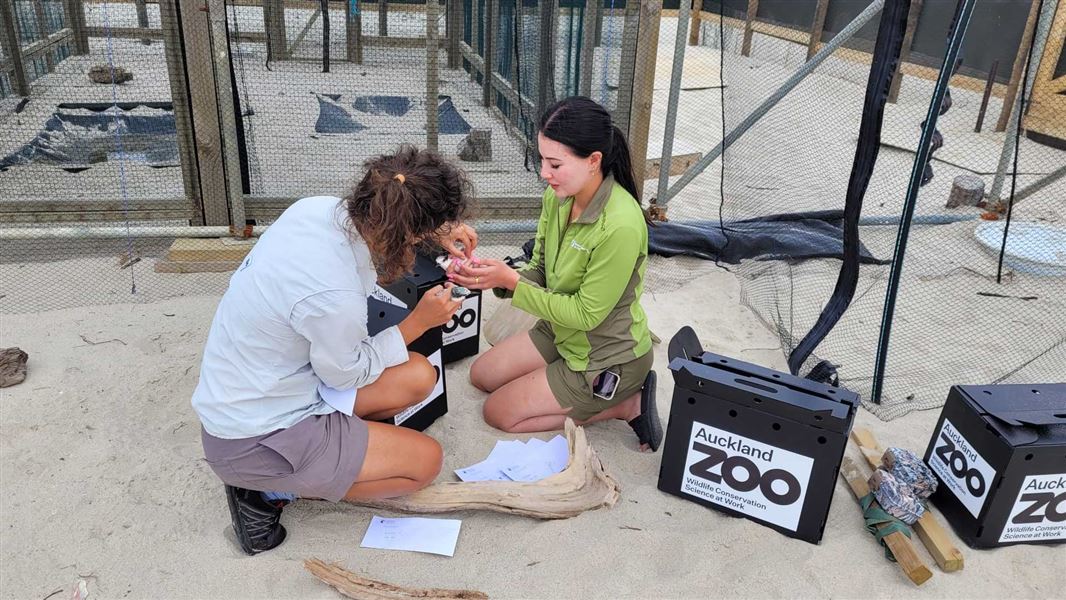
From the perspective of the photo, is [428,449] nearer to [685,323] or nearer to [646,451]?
[646,451]

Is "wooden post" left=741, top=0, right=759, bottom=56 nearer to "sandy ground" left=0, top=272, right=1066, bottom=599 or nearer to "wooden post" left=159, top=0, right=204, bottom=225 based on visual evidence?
"sandy ground" left=0, top=272, right=1066, bottom=599

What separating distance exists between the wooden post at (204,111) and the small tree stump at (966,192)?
14.5ft

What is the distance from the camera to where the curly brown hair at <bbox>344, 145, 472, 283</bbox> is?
1.77 metres

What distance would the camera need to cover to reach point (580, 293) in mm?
2443

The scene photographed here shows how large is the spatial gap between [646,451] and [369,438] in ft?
3.25

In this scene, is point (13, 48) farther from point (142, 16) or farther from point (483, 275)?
point (483, 275)

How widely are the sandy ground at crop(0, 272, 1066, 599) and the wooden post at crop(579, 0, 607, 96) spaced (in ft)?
9.37

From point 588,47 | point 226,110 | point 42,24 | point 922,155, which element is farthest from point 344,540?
point 42,24

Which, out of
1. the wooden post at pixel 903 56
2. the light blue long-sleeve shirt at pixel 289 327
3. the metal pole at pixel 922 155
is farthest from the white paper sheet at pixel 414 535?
the wooden post at pixel 903 56

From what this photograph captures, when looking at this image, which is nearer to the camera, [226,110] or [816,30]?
[226,110]

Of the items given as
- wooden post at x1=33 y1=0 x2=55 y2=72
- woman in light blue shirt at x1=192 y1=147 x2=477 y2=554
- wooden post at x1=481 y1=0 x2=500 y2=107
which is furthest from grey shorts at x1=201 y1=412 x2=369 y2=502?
wooden post at x1=33 y1=0 x2=55 y2=72

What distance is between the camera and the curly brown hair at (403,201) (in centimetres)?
177

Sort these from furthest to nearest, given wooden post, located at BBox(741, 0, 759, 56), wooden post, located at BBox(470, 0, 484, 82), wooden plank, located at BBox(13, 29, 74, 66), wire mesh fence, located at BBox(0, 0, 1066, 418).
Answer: wooden post, located at BBox(470, 0, 484, 82) → wooden plank, located at BBox(13, 29, 74, 66) → wooden post, located at BBox(741, 0, 759, 56) → wire mesh fence, located at BBox(0, 0, 1066, 418)

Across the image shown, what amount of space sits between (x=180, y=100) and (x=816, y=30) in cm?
357
